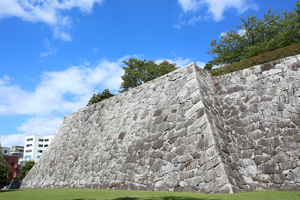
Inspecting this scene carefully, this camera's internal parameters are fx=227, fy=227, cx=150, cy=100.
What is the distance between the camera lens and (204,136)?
29.5 feet

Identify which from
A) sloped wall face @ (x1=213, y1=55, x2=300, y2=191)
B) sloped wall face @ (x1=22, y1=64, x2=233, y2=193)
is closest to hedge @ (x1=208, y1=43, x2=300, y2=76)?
sloped wall face @ (x1=213, y1=55, x2=300, y2=191)

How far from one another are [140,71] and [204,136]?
30.4 metres

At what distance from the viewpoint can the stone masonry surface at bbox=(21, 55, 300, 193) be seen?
8.62 m

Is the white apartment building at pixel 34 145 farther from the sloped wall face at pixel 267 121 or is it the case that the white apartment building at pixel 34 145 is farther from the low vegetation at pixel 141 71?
the sloped wall face at pixel 267 121

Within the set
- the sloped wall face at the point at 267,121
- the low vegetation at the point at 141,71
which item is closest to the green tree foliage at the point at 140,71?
the low vegetation at the point at 141,71

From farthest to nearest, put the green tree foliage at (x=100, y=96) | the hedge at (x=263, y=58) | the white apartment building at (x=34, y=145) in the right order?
the white apartment building at (x=34, y=145)
the green tree foliage at (x=100, y=96)
the hedge at (x=263, y=58)

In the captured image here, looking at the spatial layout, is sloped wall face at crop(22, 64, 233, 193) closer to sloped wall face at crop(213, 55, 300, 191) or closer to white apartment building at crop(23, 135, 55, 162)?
sloped wall face at crop(213, 55, 300, 191)

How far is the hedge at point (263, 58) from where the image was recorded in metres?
11.0

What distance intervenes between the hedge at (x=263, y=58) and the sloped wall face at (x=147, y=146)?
7.10ft

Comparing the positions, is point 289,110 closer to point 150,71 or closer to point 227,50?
point 227,50

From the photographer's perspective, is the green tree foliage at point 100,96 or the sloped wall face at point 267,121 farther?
the green tree foliage at point 100,96

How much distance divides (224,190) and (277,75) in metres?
6.35

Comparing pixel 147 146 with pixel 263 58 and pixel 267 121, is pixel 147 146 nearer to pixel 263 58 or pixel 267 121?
pixel 267 121

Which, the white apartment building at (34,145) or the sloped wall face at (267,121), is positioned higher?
the white apartment building at (34,145)
